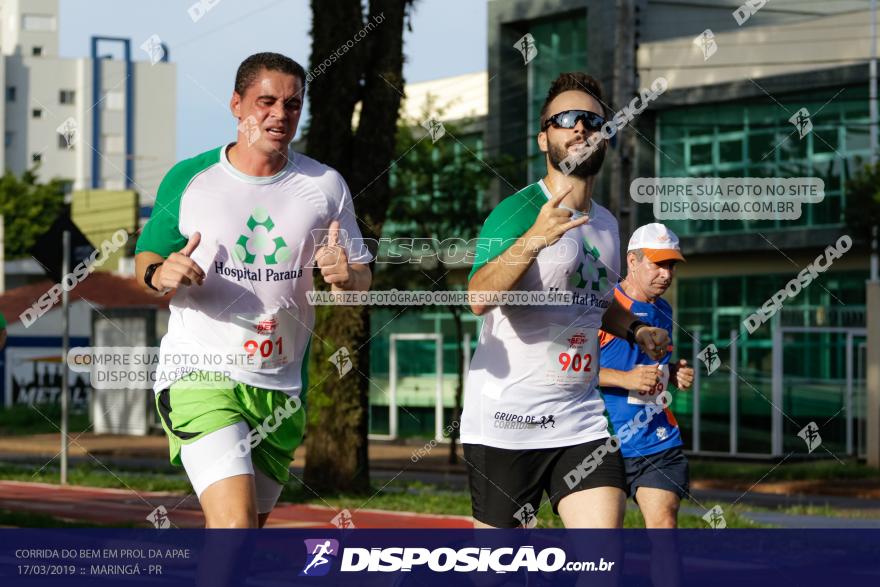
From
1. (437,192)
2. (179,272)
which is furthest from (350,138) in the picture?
(179,272)

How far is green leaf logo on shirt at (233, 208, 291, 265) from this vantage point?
17.7ft

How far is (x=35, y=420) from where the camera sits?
37.3 meters

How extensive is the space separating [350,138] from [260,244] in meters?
9.87

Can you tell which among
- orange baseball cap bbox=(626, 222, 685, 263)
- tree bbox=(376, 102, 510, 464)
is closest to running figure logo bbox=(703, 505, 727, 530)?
orange baseball cap bbox=(626, 222, 685, 263)

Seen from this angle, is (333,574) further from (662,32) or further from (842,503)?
(662,32)

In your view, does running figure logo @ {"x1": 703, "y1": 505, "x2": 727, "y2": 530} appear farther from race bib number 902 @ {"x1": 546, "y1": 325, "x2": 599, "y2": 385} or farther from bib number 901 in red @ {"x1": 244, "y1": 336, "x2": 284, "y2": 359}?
bib number 901 in red @ {"x1": 244, "y1": 336, "x2": 284, "y2": 359}

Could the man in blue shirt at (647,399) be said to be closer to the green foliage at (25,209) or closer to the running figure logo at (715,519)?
the running figure logo at (715,519)

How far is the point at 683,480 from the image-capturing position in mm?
7121

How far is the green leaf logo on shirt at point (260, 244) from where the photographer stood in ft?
17.7

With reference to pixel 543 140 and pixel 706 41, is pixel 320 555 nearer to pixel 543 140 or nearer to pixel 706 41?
pixel 543 140

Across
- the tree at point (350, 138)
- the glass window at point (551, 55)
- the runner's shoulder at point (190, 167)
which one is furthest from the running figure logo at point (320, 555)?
the glass window at point (551, 55)

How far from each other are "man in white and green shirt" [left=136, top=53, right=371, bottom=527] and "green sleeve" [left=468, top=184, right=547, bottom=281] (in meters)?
0.45

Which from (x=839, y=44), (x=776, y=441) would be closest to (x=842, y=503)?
(x=776, y=441)

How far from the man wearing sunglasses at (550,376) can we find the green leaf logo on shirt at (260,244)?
2.36ft
